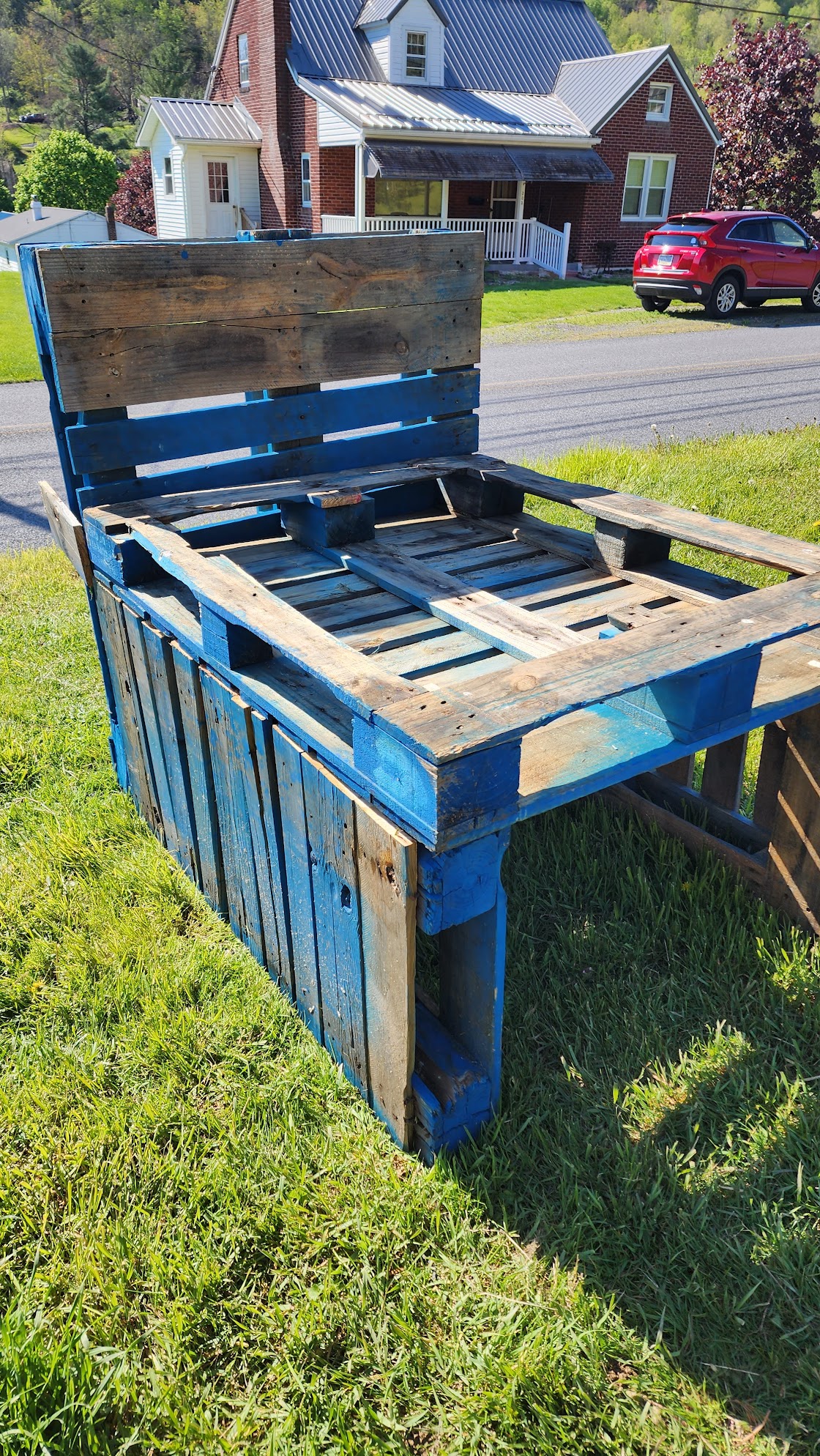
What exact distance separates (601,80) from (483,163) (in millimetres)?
6010

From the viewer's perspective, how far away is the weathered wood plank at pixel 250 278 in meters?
3.41

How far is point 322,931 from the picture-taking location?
2709mm

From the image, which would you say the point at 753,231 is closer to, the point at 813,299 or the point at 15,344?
the point at 813,299

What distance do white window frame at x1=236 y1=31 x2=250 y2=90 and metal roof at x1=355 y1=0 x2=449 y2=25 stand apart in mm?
3324

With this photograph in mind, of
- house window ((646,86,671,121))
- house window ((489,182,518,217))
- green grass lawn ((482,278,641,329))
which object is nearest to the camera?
green grass lawn ((482,278,641,329))

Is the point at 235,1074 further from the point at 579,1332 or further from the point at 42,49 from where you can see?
the point at 42,49

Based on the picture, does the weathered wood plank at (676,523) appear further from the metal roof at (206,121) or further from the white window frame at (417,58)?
the metal roof at (206,121)

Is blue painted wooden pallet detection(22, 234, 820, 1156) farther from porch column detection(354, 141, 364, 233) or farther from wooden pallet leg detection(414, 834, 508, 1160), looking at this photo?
porch column detection(354, 141, 364, 233)

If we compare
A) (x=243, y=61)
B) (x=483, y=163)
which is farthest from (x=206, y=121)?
(x=483, y=163)

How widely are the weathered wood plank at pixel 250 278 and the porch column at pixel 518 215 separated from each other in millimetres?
25513

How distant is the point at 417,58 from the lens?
1106 inches

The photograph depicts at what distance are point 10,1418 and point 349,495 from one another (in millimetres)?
2892

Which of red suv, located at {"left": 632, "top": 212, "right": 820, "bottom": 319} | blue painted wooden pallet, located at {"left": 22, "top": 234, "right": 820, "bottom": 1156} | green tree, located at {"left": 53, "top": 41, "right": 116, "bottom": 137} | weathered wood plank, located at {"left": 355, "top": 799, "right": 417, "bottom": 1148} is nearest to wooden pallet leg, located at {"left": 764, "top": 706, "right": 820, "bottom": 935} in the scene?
blue painted wooden pallet, located at {"left": 22, "top": 234, "right": 820, "bottom": 1156}

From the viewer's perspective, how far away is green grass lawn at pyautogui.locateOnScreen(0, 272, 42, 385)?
13438mm
